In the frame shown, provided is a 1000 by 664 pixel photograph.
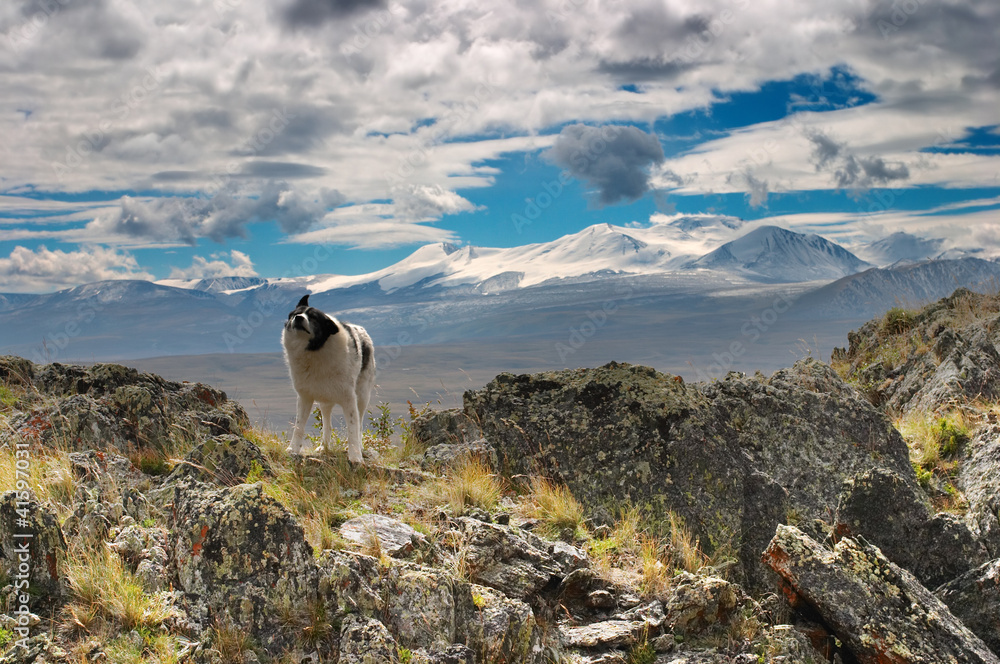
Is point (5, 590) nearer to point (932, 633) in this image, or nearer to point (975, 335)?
point (932, 633)

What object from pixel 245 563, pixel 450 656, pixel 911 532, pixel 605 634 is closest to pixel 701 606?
pixel 605 634

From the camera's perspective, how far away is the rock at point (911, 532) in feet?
24.1

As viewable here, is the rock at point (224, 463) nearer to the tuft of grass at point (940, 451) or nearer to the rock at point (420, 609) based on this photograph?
the rock at point (420, 609)

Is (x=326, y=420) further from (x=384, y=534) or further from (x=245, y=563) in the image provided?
(x=245, y=563)

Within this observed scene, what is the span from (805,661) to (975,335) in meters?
9.83

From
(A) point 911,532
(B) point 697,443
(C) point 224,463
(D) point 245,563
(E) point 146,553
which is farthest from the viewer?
(B) point 697,443

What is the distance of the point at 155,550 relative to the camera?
18.9 feet

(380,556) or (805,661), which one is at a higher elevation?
(380,556)

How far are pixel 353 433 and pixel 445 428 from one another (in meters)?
1.38

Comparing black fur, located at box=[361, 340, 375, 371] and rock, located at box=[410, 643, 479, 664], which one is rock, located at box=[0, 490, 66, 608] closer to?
rock, located at box=[410, 643, 479, 664]

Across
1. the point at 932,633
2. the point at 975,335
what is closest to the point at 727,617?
the point at 932,633

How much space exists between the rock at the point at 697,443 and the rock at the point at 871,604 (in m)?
0.95

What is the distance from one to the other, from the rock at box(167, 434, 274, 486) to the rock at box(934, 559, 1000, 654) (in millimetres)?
7124

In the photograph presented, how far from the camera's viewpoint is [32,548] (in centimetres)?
529
